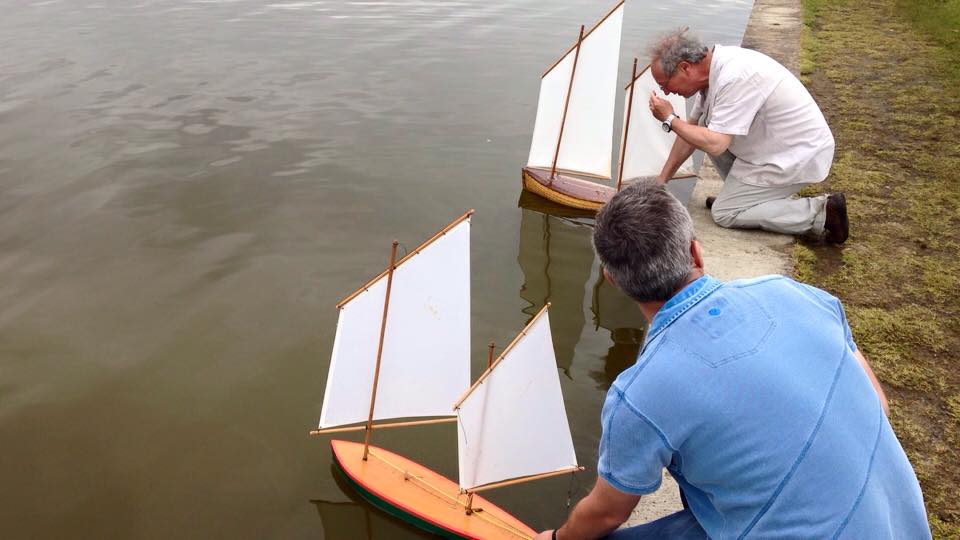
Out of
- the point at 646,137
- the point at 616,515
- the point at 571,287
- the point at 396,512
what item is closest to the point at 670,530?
the point at 616,515

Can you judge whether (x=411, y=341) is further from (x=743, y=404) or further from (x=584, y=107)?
(x=584, y=107)

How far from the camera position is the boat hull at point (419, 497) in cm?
424

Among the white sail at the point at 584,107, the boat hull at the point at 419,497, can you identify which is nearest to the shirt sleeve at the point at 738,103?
the white sail at the point at 584,107

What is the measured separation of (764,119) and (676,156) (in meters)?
0.88

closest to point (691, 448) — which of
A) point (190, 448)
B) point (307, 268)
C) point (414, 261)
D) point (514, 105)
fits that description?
point (414, 261)

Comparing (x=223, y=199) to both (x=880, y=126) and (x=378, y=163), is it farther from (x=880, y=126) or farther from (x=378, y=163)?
(x=880, y=126)

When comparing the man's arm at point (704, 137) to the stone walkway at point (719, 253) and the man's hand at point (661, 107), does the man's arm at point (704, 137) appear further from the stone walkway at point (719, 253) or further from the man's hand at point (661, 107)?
the stone walkway at point (719, 253)

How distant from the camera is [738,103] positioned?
20.0 ft

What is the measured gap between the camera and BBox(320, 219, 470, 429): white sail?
13.8ft

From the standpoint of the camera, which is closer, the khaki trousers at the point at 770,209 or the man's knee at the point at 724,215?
the khaki trousers at the point at 770,209

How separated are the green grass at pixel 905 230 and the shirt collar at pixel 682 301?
246 centimetres

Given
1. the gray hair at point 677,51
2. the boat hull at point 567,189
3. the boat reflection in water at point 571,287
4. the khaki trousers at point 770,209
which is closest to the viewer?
the gray hair at point 677,51

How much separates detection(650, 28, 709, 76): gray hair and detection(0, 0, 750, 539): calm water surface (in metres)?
2.27

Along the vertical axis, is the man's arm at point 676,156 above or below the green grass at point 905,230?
above
